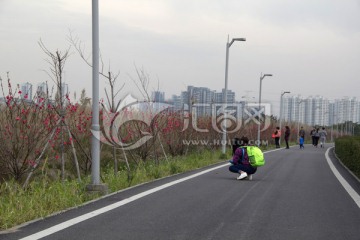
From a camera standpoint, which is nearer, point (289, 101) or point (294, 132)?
point (294, 132)

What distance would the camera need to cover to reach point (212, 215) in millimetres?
7520

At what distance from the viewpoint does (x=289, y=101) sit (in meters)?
95.1

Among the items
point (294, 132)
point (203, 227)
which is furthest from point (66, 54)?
point (294, 132)

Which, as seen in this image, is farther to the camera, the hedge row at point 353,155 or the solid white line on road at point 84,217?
the hedge row at point 353,155

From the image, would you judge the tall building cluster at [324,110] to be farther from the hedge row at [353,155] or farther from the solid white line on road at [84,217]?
the solid white line on road at [84,217]

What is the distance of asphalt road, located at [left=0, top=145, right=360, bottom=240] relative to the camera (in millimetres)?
6188

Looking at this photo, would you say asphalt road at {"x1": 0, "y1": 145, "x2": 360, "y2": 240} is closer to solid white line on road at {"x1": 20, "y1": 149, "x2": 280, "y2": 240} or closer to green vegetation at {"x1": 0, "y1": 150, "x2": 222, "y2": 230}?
solid white line on road at {"x1": 20, "y1": 149, "x2": 280, "y2": 240}

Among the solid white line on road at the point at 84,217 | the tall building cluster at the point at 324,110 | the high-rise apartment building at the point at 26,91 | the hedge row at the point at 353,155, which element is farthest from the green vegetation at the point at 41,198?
the tall building cluster at the point at 324,110

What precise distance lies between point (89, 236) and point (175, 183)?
5.78 m

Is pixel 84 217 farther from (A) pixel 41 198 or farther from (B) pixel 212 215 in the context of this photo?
(B) pixel 212 215

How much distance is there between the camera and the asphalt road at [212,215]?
6.19m

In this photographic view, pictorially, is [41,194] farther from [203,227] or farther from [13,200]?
[203,227]

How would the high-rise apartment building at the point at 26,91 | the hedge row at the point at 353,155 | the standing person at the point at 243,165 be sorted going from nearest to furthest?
the high-rise apartment building at the point at 26,91 < the standing person at the point at 243,165 < the hedge row at the point at 353,155

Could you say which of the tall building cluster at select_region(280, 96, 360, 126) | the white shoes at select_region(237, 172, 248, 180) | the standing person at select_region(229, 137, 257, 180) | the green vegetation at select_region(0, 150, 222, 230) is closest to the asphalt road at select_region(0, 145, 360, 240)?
the green vegetation at select_region(0, 150, 222, 230)
